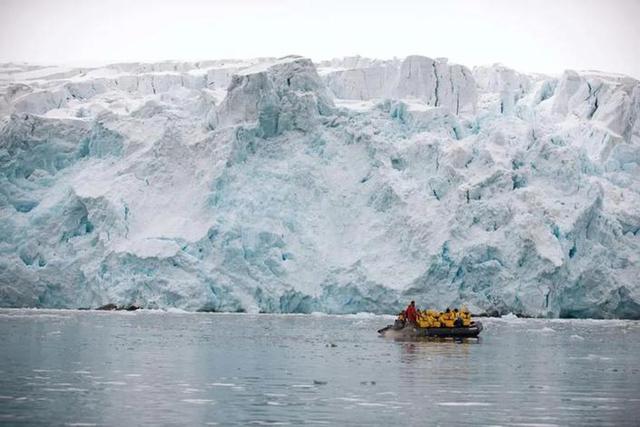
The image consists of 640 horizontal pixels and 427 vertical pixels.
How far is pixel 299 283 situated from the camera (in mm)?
46250

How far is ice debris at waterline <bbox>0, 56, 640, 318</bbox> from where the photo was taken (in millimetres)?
44969

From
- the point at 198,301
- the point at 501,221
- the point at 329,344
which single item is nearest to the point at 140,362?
the point at 329,344

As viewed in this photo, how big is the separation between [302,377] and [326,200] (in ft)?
100

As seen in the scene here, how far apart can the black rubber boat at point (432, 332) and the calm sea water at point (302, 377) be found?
458mm

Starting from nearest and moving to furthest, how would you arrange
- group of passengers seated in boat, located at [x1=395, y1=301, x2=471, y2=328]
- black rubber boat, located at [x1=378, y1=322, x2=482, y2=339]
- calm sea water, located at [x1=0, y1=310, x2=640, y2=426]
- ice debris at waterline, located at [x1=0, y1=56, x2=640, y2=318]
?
calm sea water, located at [x1=0, y1=310, x2=640, y2=426] < black rubber boat, located at [x1=378, y1=322, x2=482, y2=339] < group of passengers seated in boat, located at [x1=395, y1=301, x2=471, y2=328] < ice debris at waterline, located at [x1=0, y1=56, x2=640, y2=318]

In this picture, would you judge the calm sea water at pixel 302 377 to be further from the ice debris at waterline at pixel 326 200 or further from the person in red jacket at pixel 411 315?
the ice debris at waterline at pixel 326 200

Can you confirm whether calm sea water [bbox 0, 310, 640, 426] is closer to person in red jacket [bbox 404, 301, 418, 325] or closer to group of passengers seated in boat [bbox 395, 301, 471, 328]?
group of passengers seated in boat [bbox 395, 301, 471, 328]

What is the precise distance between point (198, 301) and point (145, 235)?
→ 410 cm

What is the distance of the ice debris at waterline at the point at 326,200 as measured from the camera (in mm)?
44969

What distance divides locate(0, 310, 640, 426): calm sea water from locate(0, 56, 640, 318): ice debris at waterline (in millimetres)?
10334

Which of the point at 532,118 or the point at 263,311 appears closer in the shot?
the point at 263,311

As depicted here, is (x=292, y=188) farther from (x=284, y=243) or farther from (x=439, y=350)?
(x=439, y=350)

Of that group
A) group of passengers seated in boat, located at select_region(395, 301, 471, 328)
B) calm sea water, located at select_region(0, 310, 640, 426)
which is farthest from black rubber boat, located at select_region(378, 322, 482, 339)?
calm sea water, located at select_region(0, 310, 640, 426)

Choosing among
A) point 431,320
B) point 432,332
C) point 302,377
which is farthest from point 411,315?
point 302,377
